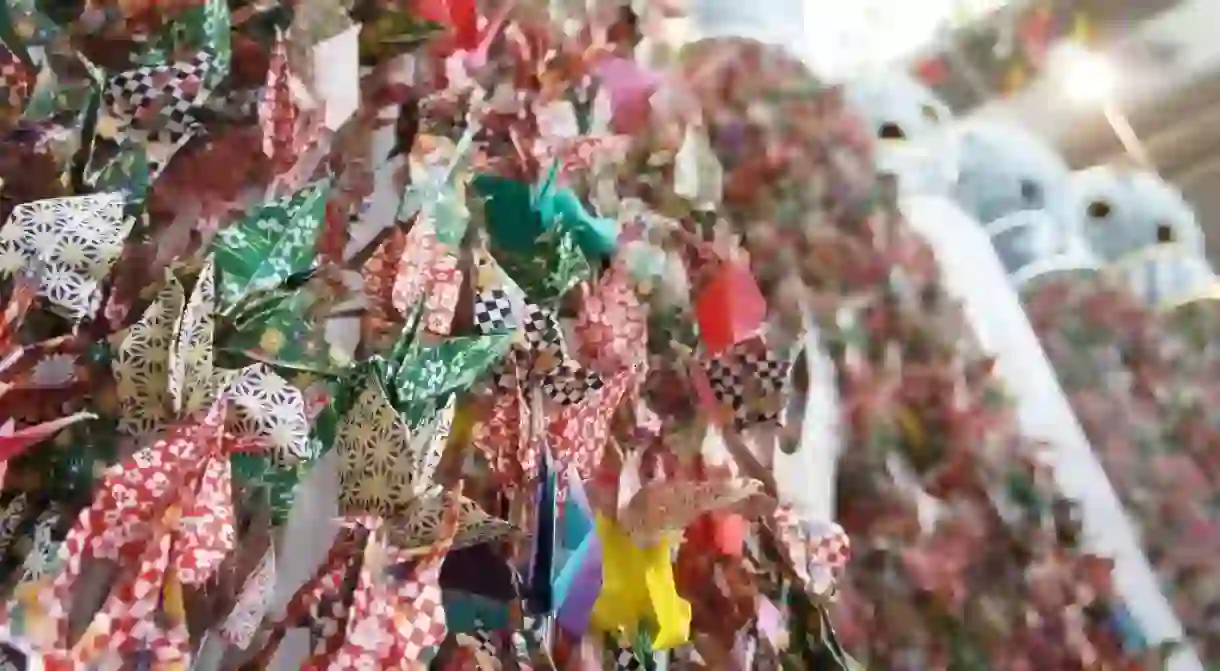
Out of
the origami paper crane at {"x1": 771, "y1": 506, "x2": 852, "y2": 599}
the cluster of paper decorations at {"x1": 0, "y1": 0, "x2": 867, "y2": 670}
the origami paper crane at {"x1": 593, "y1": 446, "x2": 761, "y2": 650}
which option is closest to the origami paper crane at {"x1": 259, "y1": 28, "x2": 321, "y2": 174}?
the cluster of paper decorations at {"x1": 0, "y1": 0, "x2": 867, "y2": 670}

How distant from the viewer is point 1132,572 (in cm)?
98

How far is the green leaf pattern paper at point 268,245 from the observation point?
56 cm

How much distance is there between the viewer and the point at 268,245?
571 mm

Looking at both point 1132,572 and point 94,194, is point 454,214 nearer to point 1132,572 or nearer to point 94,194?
point 94,194

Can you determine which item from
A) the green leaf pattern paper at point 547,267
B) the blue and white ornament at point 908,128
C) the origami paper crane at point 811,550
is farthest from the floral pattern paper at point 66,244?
the blue and white ornament at point 908,128

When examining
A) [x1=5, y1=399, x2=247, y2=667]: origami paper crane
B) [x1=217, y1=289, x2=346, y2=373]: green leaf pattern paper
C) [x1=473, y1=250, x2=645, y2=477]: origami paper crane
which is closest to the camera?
[x1=5, y1=399, x2=247, y2=667]: origami paper crane

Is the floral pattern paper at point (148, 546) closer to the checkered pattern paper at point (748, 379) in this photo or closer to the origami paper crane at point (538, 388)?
the origami paper crane at point (538, 388)

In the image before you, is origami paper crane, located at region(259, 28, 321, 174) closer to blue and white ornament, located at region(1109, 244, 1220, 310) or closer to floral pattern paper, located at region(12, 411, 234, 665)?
floral pattern paper, located at region(12, 411, 234, 665)

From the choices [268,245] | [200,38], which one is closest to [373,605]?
[268,245]

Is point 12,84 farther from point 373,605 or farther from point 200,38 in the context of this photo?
point 373,605

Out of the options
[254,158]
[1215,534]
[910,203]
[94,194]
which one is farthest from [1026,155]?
[94,194]

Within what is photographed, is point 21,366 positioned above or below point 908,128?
below

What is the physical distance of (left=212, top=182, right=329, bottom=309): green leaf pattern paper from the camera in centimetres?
56

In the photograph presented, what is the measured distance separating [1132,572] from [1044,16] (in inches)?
21.3
